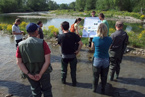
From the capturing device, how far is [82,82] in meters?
4.70

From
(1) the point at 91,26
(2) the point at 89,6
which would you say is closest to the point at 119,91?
(1) the point at 91,26

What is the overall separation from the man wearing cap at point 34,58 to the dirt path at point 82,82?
1.36 m

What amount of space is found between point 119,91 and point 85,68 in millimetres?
1940

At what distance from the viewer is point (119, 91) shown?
13.8 feet

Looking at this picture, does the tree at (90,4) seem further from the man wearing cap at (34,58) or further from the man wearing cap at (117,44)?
the man wearing cap at (34,58)

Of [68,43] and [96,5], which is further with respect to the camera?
[96,5]

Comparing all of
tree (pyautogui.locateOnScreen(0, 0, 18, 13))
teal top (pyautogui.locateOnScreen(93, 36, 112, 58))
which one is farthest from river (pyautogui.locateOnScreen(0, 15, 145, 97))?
tree (pyautogui.locateOnScreen(0, 0, 18, 13))

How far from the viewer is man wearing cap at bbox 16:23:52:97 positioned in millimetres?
2564

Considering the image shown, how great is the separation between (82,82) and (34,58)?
8.33 ft

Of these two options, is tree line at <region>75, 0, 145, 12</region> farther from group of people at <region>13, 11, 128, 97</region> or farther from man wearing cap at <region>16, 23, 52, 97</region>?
man wearing cap at <region>16, 23, 52, 97</region>

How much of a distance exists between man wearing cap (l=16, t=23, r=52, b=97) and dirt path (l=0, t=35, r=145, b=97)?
1361 millimetres

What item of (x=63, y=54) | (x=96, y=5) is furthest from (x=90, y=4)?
(x=63, y=54)

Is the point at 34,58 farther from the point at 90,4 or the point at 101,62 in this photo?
the point at 90,4

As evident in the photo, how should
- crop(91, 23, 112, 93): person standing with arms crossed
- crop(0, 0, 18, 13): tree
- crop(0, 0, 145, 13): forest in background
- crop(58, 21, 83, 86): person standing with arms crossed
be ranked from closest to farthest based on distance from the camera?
crop(91, 23, 112, 93): person standing with arms crossed
crop(58, 21, 83, 86): person standing with arms crossed
crop(0, 0, 145, 13): forest in background
crop(0, 0, 18, 13): tree
